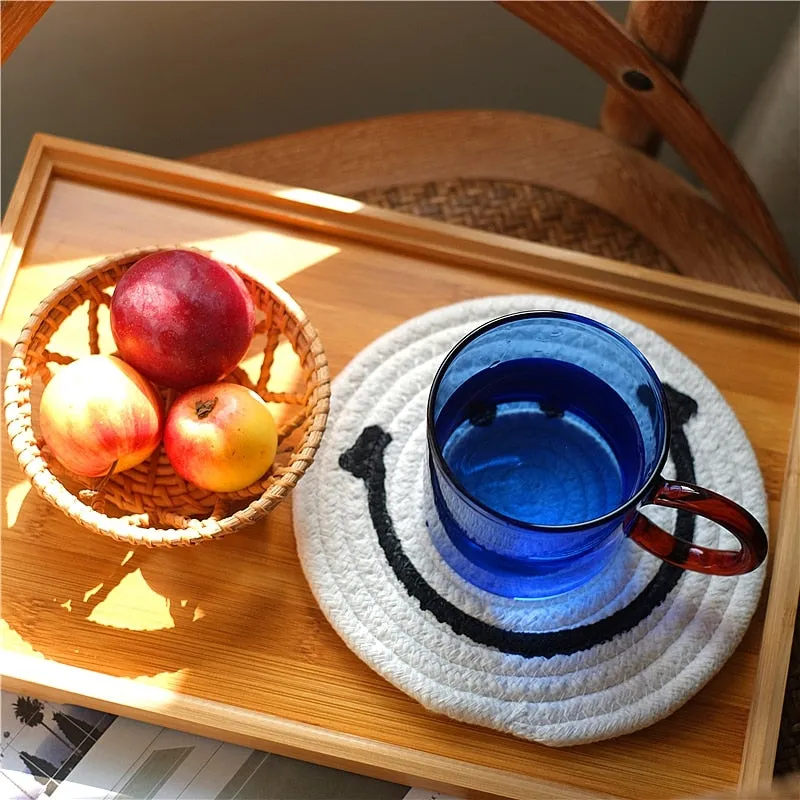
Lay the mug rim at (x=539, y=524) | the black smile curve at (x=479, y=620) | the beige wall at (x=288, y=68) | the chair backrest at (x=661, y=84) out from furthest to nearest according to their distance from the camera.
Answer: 1. the beige wall at (x=288, y=68)
2. the chair backrest at (x=661, y=84)
3. the black smile curve at (x=479, y=620)
4. the mug rim at (x=539, y=524)

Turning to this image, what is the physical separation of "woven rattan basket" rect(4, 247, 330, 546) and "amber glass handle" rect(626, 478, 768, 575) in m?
0.19

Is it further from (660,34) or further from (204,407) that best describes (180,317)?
(660,34)

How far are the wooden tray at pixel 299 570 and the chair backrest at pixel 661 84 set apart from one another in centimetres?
12

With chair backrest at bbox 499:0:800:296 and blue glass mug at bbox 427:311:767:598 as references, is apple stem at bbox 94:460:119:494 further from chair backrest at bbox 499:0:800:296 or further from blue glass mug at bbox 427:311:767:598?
chair backrest at bbox 499:0:800:296

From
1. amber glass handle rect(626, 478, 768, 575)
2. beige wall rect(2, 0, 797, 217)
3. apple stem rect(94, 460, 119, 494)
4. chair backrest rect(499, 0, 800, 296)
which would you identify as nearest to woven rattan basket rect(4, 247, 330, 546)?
apple stem rect(94, 460, 119, 494)

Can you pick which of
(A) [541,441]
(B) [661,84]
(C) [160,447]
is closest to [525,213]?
(B) [661,84]

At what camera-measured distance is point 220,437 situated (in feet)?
1.76

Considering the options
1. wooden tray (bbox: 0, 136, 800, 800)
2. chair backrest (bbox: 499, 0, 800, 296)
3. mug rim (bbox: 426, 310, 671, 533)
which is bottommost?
wooden tray (bbox: 0, 136, 800, 800)

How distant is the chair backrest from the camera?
69cm

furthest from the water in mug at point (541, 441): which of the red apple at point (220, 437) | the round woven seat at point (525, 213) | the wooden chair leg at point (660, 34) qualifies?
the wooden chair leg at point (660, 34)

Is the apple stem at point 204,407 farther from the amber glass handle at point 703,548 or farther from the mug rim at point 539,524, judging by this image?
the amber glass handle at point 703,548

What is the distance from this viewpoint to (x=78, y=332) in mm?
632

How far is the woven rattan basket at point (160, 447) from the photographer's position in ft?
1.71

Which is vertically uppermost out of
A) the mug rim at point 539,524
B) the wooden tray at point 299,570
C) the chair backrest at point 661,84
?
the chair backrest at point 661,84
